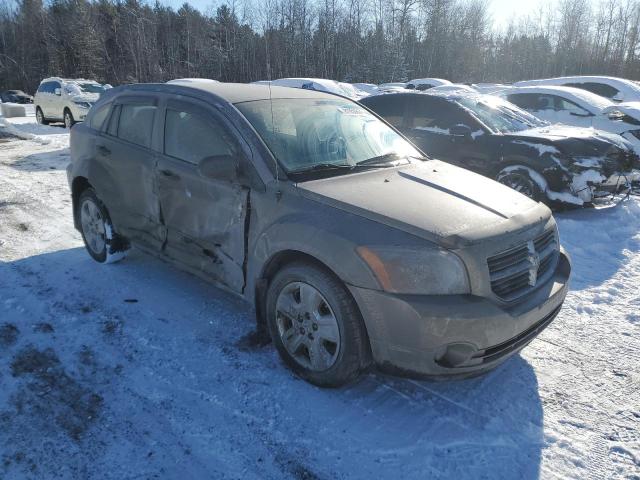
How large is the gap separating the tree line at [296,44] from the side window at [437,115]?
48224 millimetres

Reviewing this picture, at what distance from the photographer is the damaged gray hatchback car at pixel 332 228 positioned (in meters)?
2.61

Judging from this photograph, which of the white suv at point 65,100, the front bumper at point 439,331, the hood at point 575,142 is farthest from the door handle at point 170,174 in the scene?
the white suv at point 65,100

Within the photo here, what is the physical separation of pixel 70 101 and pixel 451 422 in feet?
57.4

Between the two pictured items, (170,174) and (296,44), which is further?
(296,44)

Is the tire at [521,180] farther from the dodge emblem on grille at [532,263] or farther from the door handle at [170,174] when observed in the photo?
the door handle at [170,174]

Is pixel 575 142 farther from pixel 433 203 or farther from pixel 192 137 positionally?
pixel 192 137

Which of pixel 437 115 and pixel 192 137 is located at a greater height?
pixel 437 115

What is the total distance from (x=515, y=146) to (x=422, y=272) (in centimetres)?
509

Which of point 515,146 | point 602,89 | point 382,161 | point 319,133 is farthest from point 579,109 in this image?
point 319,133

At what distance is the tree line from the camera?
5438 cm

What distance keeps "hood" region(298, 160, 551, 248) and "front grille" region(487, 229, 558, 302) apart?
14cm

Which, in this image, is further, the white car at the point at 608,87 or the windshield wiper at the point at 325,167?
the white car at the point at 608,87

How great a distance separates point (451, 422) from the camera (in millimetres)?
2814

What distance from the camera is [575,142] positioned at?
6801 millimetres
